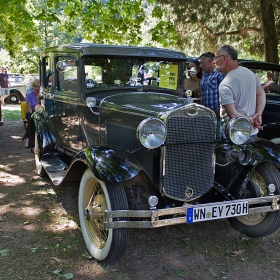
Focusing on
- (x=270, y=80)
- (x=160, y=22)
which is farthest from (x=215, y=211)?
(x=160, y=22)

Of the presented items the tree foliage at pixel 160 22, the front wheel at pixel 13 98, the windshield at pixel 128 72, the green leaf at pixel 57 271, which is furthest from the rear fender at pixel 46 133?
the front wheel at pixel 13 98

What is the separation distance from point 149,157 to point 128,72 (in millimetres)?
1410

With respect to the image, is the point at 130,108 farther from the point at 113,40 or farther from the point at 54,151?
the point at 113,40

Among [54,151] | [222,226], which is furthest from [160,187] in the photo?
[54,151]

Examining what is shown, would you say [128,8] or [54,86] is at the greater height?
[128,8]

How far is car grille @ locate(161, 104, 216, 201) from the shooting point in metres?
3.01

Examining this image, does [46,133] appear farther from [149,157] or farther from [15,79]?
[15,79]

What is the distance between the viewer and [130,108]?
11.2 feet

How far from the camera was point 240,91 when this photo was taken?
3.53 m

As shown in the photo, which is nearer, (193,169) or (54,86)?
(193,169)

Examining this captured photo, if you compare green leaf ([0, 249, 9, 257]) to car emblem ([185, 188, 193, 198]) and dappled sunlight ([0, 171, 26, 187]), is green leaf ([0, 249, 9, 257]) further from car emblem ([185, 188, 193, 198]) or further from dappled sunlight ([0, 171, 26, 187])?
dappled sunlight ([0, 171, 26, 187])

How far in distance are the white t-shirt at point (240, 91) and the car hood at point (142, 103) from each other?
1.53ft

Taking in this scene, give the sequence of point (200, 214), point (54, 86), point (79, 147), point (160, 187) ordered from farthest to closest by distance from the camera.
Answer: point (54, 86) < point (79, 147) < point (160, 187) < point (200, 214)

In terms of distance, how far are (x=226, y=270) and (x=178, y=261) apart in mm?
421
